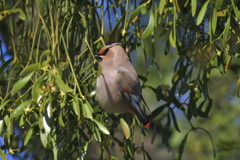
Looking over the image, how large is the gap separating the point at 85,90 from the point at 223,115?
131 cm

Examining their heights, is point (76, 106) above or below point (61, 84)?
below

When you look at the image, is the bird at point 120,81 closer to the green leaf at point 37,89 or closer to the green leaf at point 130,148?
the green leaf at point 130,148

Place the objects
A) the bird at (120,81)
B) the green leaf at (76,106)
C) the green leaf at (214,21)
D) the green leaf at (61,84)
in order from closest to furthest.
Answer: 1. the green leaf at (61,84)
2. the green leaf at (76,106)
3. the green leaf at (214,21)
4. the bird at (120,81)

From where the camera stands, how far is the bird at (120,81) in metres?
2.32

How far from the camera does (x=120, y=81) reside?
2465mm

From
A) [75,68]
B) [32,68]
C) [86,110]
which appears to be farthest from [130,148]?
[32,68]

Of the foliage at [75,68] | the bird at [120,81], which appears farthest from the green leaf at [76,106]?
the bird at [120,81]

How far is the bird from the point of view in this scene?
232 cm

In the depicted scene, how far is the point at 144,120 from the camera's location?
87.8 inches

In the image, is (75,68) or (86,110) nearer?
(86,110)

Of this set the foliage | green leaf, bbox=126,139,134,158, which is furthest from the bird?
green leaf, bbox=126,139,134,158

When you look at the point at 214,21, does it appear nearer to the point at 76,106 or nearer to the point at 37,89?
the point at 76,106

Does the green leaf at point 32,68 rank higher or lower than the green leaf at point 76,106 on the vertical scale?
higher

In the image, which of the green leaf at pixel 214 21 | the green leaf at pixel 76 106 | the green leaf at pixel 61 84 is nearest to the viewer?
the green leaf at pixel 61 84
